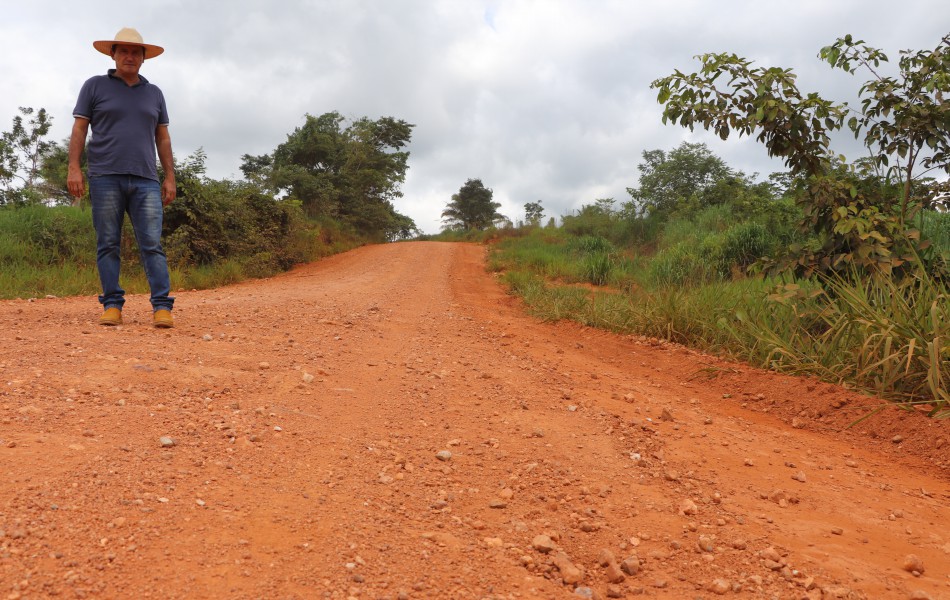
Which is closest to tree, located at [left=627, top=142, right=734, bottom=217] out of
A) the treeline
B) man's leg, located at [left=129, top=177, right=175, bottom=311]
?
the treeline

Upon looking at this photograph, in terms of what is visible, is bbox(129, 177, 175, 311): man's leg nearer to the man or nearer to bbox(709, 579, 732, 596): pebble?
the man

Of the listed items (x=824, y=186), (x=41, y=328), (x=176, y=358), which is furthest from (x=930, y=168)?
(x=41, y=328)

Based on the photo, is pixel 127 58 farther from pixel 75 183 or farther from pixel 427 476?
pixel 427 476

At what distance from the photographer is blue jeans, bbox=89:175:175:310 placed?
4.57 metres

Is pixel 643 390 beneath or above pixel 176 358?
beneath

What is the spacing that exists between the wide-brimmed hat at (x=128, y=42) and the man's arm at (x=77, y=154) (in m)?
0.52

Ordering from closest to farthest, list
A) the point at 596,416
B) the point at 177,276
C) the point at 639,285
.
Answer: the point at 596,416, the point at 639,285, the point at 177,276

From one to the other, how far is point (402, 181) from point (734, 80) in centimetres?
1881

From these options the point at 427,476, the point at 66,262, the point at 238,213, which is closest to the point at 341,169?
the point at 238,213

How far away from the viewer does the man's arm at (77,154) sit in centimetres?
447

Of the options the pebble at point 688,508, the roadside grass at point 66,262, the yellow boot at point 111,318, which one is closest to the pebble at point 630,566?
the pebble at point 688,508

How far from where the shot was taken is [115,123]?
14.9 ft

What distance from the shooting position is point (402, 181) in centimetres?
2327

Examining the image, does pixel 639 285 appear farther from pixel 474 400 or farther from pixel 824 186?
pixel 474 400
